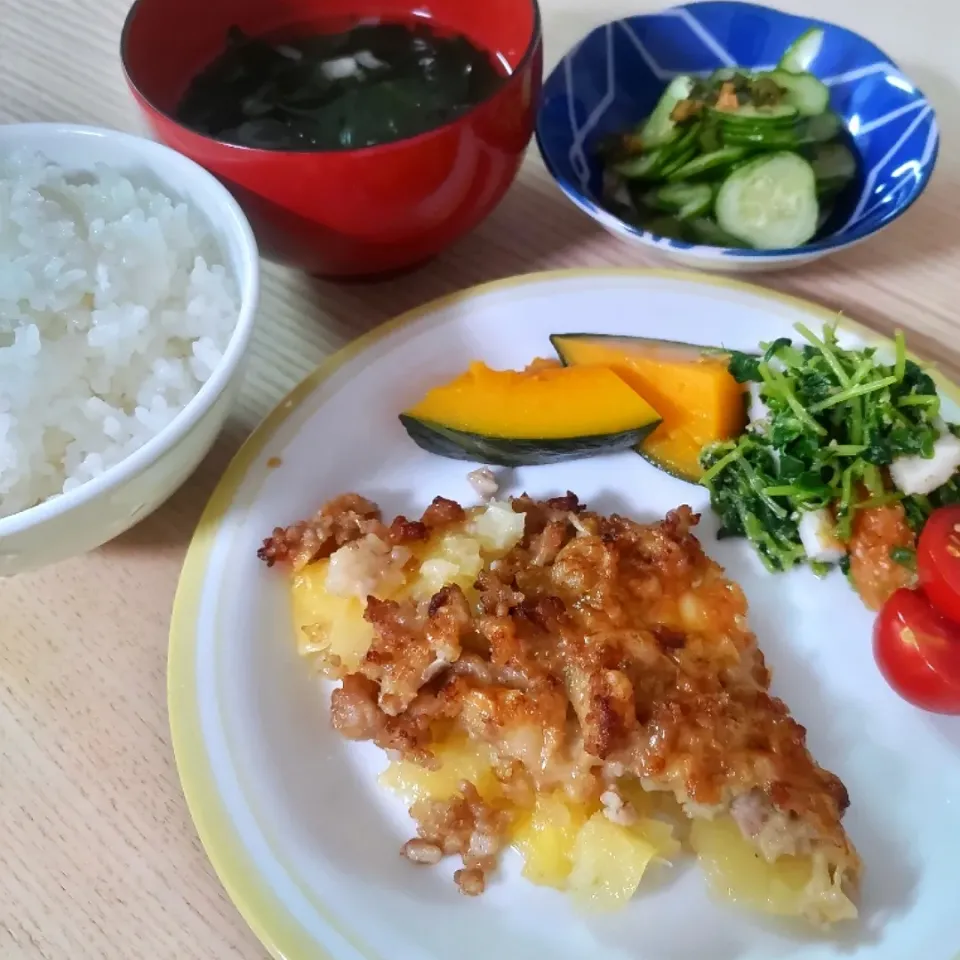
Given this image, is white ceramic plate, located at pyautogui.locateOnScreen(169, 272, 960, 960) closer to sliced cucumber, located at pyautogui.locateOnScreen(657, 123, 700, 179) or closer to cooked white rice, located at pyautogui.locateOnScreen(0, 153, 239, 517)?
cooked white rice, located at pyautogui.locateOnScreen(0, 153, 239, 517)

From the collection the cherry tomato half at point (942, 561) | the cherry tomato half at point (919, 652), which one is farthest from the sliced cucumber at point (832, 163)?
the cherry tomato half at point (919, 652)

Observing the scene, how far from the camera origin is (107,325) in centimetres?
148

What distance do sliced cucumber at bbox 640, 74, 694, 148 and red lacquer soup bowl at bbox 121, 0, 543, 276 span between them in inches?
13.4

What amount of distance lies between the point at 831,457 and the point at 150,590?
116 centimetres

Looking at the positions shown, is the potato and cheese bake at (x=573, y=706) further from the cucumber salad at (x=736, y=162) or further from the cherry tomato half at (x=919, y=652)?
the cucumber salad at (x=736, y=162)

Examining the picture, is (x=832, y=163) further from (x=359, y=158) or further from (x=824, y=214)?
(x=359, y=158)

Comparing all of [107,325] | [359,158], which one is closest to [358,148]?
[359,158]

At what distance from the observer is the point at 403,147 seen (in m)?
1.56

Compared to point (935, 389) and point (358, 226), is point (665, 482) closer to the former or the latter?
point (935, 389)

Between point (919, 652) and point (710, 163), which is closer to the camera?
point (919, 652)

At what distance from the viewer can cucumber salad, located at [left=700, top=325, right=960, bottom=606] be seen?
1511 millimetres

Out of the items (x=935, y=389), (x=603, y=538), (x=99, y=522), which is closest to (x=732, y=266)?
(x=935, y=389)

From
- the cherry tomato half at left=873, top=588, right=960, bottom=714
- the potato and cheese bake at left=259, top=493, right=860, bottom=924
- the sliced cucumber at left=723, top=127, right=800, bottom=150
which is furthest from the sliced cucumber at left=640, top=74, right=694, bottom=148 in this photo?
the cherry tomato half at left=873, top=588, right=960, bottom=714

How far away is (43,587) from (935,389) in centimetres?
153
